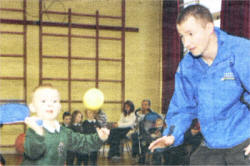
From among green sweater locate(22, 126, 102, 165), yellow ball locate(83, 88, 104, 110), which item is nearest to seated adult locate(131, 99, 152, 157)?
yellow ball locate(83, 88, 104, 110)

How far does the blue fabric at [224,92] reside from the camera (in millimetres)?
730

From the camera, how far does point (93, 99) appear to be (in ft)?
3.10

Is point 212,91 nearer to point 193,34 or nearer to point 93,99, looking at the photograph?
point 193,34

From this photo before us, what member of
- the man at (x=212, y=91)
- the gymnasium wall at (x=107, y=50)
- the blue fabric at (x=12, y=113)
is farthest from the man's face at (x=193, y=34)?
the blue fabric at (x=12, y=113)

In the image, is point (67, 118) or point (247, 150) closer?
point (247, 150)

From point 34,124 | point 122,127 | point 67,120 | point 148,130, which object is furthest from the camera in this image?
point 148,130

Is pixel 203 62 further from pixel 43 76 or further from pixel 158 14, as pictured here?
pixel 43 76

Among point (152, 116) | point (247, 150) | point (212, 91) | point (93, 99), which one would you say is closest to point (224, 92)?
point (212, 91)

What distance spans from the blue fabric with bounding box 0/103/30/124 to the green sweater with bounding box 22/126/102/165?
A: 0.06 m

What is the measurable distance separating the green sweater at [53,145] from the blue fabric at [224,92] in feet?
0.78

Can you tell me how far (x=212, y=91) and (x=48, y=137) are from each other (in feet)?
1.42

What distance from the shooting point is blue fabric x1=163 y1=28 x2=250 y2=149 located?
2.39ft

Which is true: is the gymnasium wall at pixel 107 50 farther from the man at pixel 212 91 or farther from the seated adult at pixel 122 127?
the man at pixel 212 91

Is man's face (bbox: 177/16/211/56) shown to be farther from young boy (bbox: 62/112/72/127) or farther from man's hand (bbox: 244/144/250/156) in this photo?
young boy (bbox: 62/112/72/127)
